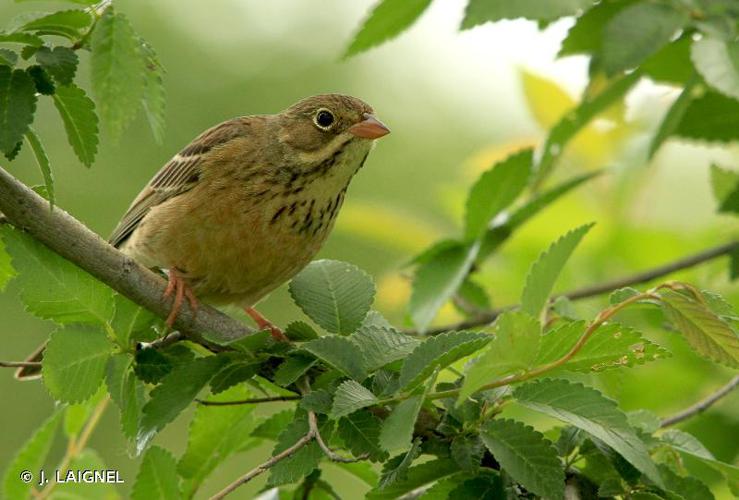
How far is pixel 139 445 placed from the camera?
9.02 ft

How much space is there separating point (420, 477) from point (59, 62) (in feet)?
4.17

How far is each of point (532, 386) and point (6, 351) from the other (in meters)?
10.5

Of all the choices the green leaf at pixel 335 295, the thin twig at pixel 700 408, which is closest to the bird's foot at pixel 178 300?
the green leaf at pixel 335 295

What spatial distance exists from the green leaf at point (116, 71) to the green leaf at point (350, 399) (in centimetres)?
75

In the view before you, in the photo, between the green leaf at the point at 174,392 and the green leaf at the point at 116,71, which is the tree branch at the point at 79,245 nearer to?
the green leaf at the point at 174,392

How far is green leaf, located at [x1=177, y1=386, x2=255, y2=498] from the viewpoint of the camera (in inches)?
124

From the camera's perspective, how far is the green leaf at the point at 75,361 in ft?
8.86

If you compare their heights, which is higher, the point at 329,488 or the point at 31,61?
the point at 31,61

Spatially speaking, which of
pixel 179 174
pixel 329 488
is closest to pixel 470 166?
pixel 179 174

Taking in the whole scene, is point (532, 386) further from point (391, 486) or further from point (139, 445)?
point (139, 445)

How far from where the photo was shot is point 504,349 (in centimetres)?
223

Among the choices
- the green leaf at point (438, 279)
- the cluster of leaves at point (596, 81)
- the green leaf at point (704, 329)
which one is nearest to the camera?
the green leaf at point (704, 329)

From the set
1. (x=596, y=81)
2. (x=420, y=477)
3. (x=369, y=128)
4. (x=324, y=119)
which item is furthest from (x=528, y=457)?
(x=324, y=119)

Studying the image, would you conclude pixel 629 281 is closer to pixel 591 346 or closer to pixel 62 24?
pixel 591 346
